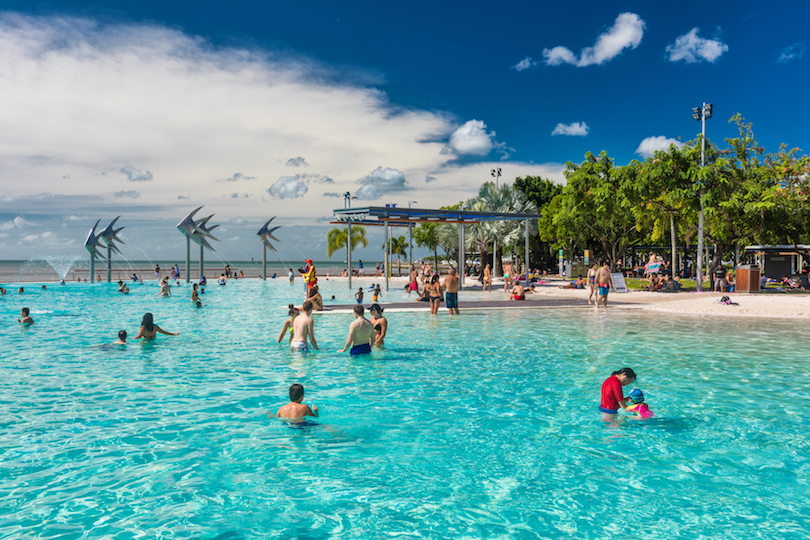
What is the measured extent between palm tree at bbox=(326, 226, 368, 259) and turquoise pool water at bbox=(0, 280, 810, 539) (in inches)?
2057

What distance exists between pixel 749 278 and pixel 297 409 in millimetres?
28826

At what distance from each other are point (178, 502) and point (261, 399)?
3580mm

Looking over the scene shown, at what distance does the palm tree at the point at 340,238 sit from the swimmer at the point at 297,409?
5768 centimetres

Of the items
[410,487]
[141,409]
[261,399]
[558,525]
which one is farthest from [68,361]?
[558,525]

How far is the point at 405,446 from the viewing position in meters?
6.78

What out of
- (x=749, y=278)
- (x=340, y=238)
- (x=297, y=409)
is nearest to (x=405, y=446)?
(x=297, y=409)

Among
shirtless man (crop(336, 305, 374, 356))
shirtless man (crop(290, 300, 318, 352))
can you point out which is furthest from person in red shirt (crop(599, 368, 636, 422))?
shirtless man (crop(290, 300, 318, 352))

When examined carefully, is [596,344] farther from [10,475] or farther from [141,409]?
[10,475]

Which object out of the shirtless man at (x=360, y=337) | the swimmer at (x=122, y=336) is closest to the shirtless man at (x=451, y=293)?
the shirtless man at (x=360, y=337)

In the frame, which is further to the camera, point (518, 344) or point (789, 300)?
point (789, 300)

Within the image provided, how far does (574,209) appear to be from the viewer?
36.2m

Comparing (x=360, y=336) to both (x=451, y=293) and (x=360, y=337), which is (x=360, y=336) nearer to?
(x=360, y=337)

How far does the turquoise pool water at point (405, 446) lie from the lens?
4945mm

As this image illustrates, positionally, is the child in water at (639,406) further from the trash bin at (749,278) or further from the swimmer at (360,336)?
the trash bin at (749,278)
